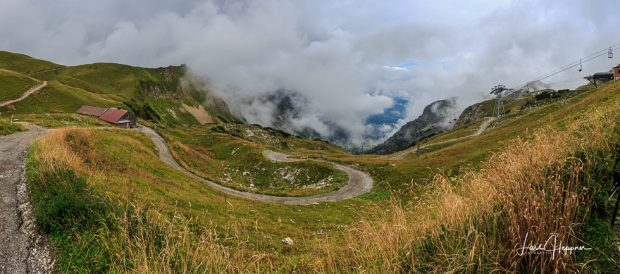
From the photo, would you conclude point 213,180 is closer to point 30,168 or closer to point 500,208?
point 30,168

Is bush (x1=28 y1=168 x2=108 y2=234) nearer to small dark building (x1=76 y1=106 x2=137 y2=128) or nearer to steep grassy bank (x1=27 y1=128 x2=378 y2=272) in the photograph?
steep grassy bank (x1=27 y1=128 x2=378 y2=272)

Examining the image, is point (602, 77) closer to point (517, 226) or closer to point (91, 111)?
point (517, 226)

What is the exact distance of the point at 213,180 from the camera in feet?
163

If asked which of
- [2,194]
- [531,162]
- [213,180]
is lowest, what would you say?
[213,180]

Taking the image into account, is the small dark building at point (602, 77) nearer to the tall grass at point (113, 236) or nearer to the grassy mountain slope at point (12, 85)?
the tall grass at point (113, 236)

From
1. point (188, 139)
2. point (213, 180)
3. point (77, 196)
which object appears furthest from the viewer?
point (188, 139)

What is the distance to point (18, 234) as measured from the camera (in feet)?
36.1

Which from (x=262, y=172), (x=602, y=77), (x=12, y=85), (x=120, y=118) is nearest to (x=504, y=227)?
(x=262, y=172)

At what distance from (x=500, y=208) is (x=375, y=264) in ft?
9.56

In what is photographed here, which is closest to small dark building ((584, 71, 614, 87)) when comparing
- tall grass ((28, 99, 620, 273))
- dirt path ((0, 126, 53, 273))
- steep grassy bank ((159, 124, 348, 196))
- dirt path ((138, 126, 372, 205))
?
dirt path ((138, 126, 372, 205))

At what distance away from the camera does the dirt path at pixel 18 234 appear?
9.62 m

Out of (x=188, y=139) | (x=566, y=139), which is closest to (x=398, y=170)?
(x=566, y=139)

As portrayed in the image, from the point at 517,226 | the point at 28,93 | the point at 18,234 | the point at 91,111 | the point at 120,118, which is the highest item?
the point at 28,93

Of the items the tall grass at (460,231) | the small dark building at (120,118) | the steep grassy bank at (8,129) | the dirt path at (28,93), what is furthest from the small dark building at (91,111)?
the tall grass at (460,231)
